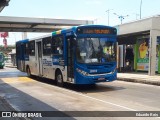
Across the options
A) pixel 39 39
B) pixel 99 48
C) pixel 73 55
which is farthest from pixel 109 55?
pixel 39 39

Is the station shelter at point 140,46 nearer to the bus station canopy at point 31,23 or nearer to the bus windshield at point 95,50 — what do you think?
the bus windshield at point 95,50

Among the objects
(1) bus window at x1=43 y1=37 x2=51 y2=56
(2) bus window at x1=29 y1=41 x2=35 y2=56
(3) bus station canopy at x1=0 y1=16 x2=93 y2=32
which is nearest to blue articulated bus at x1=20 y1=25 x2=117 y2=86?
(1) bus window at x1=43 y1=37 x2=51 y2=56

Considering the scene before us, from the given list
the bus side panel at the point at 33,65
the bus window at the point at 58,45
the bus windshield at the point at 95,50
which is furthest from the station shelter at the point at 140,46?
the bus window at the point at 58,45

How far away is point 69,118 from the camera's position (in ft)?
27.6

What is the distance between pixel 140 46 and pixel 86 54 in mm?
12175

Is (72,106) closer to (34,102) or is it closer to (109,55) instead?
(34,102)

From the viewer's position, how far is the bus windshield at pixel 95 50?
13.9 metres

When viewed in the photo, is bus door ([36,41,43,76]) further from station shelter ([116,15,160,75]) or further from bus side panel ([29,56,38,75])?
station shelter ([116,15,160,75])

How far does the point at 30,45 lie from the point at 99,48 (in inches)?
359

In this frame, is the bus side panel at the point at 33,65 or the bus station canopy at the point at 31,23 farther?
the bus station canopy at the point at 31,23

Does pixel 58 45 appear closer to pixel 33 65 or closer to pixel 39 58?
pixel 39 58

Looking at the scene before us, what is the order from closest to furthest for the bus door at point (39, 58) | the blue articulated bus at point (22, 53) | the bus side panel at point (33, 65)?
the bus door at point (39, 58) → the bus side panel at point (33, 65) → the blue articulated bus at point (22, 53)

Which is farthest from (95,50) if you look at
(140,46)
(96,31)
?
(140,46)

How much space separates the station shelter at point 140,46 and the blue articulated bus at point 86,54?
7.25m
